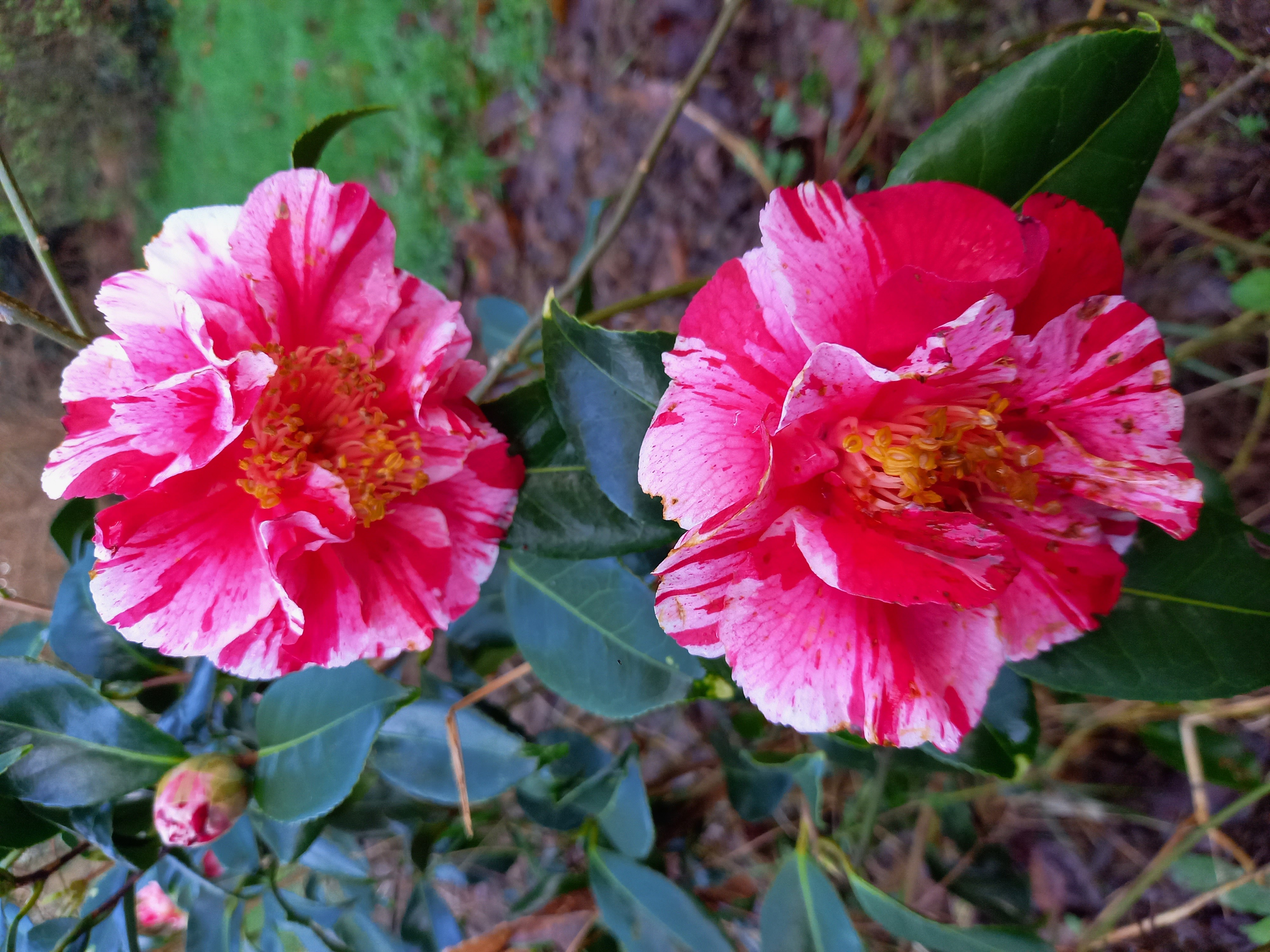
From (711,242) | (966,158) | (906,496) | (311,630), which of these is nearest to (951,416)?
(906,496)

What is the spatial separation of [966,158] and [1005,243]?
0.55 ft

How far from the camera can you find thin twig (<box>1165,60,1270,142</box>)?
104cm

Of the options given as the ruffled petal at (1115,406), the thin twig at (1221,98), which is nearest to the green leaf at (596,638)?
the ruffled petal at (1115,406)

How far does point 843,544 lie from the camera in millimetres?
565

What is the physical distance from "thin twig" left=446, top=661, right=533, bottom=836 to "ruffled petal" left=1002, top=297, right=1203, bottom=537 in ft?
2.13

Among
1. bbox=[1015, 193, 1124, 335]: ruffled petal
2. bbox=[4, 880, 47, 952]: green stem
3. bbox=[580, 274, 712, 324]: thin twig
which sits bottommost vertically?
bbox=[4, 880, 47, 952]: green stem

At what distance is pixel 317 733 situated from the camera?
850 mm

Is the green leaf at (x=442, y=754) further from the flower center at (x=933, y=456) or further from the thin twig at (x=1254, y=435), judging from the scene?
the thin twig at (x=1254, y=435)

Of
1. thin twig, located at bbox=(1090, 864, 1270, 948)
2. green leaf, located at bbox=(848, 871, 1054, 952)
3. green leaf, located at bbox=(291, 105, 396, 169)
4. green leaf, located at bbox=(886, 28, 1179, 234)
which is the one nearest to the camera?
green leaf, located at bbox=(886, 28, 1179, 234)

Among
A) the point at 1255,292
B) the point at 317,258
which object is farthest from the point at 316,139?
the point at 1255,292

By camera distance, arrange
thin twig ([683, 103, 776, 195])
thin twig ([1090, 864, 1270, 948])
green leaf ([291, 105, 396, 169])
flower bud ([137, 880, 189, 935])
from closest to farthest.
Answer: green leaf ([291, 105, 396, 169]), thin twig ([1090, 864, 1270, 948]), flower bud ([137, 880, 189, 935]), thin twig ([683, 103, 776, 195])

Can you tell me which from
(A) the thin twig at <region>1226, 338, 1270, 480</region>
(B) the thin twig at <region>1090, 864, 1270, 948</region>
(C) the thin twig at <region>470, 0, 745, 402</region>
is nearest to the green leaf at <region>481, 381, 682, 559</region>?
(C) the thin twig at <region>470, 0, 745, 402</region>

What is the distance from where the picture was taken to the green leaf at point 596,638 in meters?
0.83

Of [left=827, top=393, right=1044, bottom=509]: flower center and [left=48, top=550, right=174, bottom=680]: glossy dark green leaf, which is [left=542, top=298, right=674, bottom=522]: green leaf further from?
[left=48, top=550, right=174, bottom=680]: glossy dark green leaf
